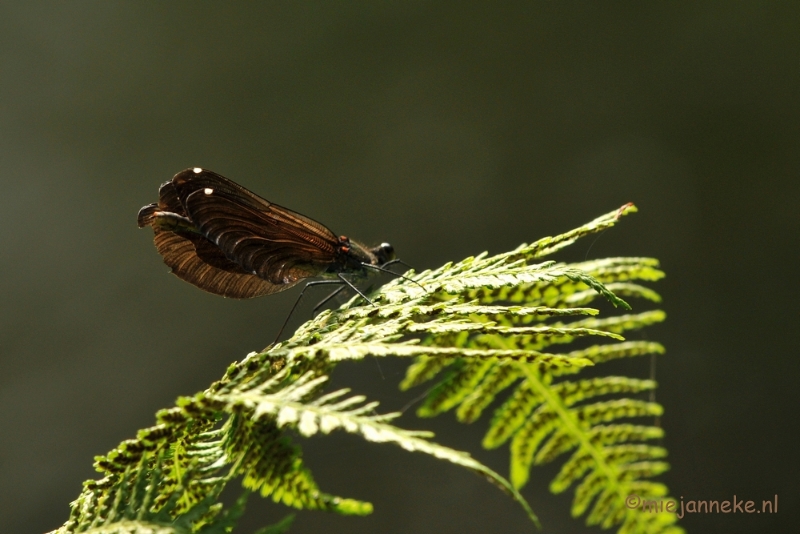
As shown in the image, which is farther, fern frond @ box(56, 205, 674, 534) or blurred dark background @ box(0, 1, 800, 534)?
blurred dark background @ box(0, 1, 800, 534)

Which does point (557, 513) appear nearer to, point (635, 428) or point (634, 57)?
point (635, 428)

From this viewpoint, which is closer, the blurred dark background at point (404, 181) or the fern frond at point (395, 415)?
the fern frond at point (395, 415)

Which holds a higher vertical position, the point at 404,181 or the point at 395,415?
the point at 404,181

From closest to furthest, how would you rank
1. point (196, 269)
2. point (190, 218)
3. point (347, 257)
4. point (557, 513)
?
point (190, 218) < point (196, 269) < point (347, 257) < point (557, 513)

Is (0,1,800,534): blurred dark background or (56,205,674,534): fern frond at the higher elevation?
(0,1,800,534): blurred dark background

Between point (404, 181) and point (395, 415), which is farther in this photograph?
point (404, 181)

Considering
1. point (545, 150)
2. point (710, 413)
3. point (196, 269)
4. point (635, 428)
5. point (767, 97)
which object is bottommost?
point (635, 428)

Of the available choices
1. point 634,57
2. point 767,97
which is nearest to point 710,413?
point 767,97

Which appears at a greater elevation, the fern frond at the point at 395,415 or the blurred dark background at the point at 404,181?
the blurred dark background at the point at 404,181
